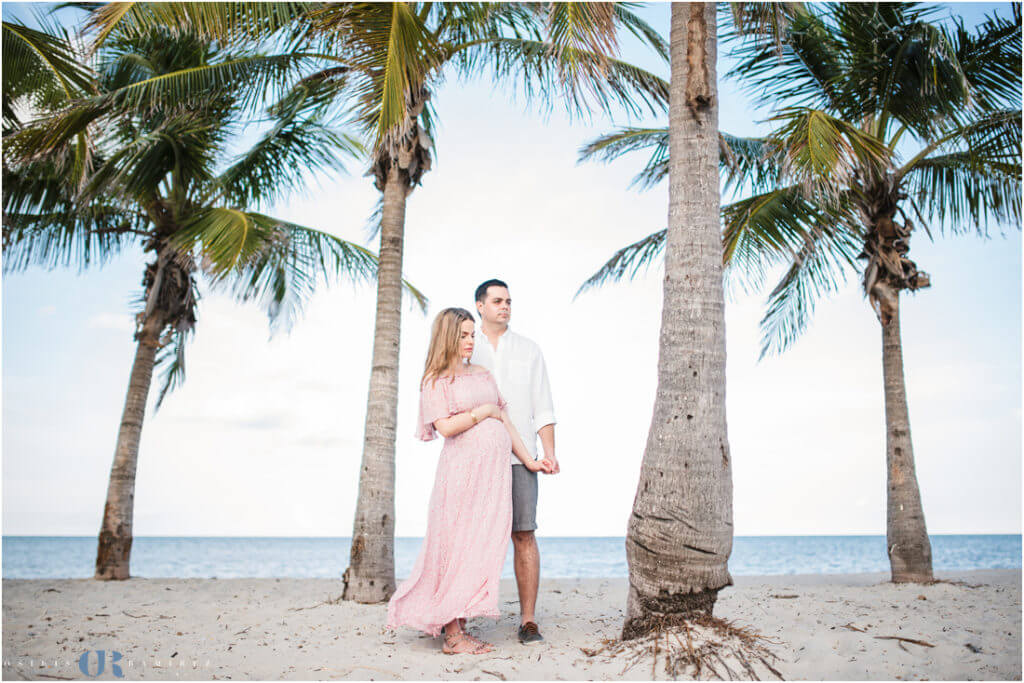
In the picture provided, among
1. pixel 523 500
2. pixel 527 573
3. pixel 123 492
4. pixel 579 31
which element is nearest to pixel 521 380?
pixel 523 500

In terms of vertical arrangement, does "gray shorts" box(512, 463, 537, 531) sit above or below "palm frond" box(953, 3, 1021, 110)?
below

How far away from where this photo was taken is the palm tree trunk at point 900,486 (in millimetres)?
7246

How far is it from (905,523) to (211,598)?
23.1 ft

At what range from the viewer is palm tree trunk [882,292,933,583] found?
23.8 feet

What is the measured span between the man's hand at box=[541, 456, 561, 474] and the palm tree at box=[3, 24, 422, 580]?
4328mm

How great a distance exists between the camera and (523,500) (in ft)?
13.8

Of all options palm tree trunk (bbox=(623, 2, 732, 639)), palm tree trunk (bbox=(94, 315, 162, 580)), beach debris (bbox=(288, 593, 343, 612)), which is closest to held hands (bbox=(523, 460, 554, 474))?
palm tree trunk (bbox=(623, 2, 732, 639))

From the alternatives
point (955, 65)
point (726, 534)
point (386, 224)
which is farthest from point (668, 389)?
point (955, 65)

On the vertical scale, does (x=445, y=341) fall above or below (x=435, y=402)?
above

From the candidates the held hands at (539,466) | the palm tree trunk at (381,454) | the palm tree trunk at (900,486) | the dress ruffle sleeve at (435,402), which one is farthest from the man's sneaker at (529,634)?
the palm tree trunk at (900,486)

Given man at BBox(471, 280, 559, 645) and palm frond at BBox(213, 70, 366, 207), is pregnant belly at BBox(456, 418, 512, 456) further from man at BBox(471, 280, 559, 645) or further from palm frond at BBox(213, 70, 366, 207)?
palm frond at BBox(213, 70, 366, 207)

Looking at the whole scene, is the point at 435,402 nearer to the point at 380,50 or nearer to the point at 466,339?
the point at 466,339

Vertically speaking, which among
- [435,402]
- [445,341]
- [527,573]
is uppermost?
[445,341]

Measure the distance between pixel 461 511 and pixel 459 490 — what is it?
12cm
